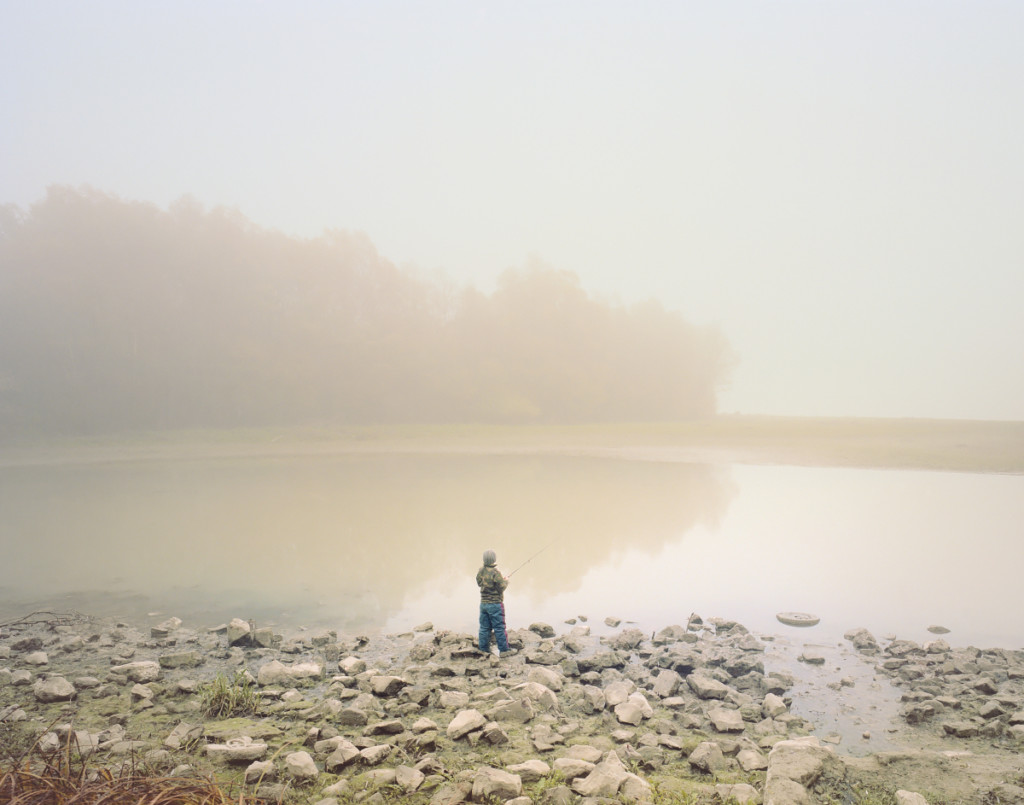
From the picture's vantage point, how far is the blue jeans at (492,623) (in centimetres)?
748

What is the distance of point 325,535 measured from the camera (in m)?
14.2

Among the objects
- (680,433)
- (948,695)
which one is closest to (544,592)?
(948,695)

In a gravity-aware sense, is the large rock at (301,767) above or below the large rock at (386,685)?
above

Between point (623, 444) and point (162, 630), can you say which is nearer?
point (162, 630)

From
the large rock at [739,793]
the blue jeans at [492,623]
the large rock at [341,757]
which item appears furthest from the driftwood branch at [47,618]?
the large rock at [739,793]

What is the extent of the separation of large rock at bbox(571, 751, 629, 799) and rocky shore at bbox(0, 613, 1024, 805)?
0.05 ft

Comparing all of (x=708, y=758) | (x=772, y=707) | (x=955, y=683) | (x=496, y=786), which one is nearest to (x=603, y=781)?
(x=496, y=786)

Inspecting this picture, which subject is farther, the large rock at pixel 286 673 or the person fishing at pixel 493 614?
the person fishing at pixel 493 614

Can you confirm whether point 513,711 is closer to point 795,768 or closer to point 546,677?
point 546,677

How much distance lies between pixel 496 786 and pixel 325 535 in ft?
36.1

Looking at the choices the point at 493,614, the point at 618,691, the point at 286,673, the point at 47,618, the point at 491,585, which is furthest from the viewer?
the point at 47,618

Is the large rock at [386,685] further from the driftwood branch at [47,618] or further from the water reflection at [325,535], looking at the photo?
the driftwood branch at [47,618]

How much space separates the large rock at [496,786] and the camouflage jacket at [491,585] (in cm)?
342

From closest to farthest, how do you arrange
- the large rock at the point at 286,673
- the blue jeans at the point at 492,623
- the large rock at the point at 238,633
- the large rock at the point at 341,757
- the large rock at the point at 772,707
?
the large rock at the point at 341,757, the large rock at the point at 772,707, the large rock at the point at 286,673, the blue jeans at the point at 492,623, the large rock at the point at 238,633
